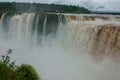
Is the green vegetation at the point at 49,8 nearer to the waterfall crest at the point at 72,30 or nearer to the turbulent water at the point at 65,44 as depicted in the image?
the waterfall crest at the point at 72,30

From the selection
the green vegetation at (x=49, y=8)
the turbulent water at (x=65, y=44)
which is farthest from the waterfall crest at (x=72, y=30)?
the green vegetation at (x=49, y=8)

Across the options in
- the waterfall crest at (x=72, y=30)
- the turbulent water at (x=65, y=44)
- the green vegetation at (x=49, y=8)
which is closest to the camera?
the turbulent water at (x=65, y=44)

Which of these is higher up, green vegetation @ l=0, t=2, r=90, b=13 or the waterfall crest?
green vegetation @ l=0, t=2, r=90, b=13

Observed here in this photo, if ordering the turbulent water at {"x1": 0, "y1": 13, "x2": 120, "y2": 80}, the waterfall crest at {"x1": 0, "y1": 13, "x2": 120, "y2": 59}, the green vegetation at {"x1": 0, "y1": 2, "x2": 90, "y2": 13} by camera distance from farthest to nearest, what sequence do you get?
the green vegetation at {"x1": 0, "y1": 2, "x2": 90, "y2": 13}
the waterfall crest at {"x1": 0, "y1": 13, "x2": 120, "y2": 59}
the turbulent water at {"x1": 0, "y1": 13, "x2": 120, "y2": 80}

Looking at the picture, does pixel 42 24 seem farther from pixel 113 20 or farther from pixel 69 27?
pixel 113 20

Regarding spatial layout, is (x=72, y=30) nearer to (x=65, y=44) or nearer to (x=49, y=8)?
(x=65, y=44)

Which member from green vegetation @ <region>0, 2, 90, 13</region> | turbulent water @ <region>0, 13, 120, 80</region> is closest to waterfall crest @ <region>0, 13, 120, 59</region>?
turbulent water @ <region>0, 13, 120, 80</region>

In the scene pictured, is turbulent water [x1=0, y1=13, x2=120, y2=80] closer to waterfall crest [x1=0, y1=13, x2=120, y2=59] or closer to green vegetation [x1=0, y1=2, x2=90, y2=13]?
waterfall crest [x1=0, y1=13, x2=120, y2=59]

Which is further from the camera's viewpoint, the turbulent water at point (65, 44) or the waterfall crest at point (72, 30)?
the waterfall crest at point (72, 30)

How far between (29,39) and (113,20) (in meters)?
5.96

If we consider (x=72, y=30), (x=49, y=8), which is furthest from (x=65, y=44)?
(x=49, y=8)

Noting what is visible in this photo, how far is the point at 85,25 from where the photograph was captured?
25.6m

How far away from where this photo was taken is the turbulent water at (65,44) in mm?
22219

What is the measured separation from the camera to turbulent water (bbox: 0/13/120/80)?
875 inches
